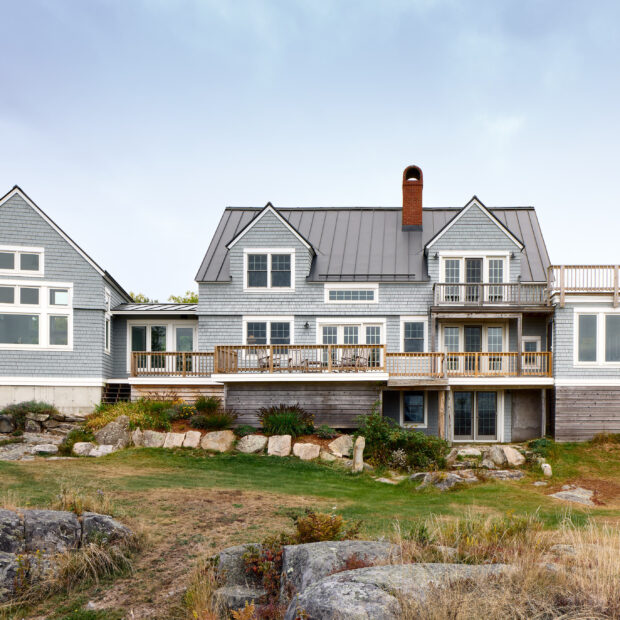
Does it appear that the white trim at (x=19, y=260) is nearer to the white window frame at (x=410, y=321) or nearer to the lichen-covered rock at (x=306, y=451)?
the lichen-covered rock at (x=306, y=451)

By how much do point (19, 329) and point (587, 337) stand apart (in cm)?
2133

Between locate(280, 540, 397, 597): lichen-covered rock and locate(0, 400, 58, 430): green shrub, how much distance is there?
1706 centimetres

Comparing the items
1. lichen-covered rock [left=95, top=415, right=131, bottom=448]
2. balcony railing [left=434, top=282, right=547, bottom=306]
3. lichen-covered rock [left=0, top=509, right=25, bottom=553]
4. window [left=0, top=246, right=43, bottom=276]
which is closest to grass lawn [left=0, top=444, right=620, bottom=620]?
lichen-covered rock [left=95, top=415, right=131, bottom=448]

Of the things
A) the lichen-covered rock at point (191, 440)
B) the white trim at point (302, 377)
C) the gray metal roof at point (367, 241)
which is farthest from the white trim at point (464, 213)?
the lichen-covered rock at point (191, 440)

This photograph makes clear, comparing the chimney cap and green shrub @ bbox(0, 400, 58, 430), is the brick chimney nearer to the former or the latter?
the chimney cap

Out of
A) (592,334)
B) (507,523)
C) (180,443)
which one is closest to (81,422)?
(180,443)

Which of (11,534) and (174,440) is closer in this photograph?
(11,534)

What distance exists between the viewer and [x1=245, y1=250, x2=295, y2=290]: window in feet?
76.8

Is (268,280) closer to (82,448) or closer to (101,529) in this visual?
(82,448)

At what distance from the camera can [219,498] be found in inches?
493

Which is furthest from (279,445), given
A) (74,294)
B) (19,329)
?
(19,329)

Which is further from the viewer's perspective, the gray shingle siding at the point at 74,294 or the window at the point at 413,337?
the window at the point at 413,337

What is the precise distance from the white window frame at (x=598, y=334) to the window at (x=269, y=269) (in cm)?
1069

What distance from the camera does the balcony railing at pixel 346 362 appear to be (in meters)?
20.4
